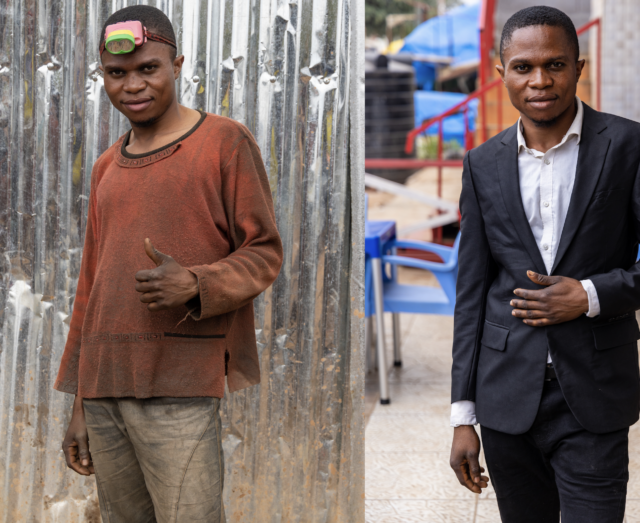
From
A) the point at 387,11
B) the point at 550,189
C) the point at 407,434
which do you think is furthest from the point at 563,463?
the point at 387,11

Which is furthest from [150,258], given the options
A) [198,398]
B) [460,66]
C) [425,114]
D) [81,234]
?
[460,66]

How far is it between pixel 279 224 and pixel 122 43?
3.23ft

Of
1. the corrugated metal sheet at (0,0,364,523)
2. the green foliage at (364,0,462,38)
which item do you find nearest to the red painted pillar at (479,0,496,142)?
the corrugated metal sheet at (0,0,364,523)

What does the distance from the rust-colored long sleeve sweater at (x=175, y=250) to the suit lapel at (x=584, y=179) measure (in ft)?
2.21

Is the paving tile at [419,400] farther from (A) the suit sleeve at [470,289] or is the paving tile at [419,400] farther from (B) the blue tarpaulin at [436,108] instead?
(B) the blue tarpaulin at [436,108]

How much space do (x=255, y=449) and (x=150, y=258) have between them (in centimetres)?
123

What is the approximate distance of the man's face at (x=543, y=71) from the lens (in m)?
1.67

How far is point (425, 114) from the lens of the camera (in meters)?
13.2

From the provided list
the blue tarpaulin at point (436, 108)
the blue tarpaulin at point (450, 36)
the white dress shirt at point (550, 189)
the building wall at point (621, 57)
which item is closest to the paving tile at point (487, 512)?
the white dress shirt at point (550, 189)

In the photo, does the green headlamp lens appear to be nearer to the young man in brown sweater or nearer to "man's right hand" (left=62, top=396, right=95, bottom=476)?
the young man in brown sweater

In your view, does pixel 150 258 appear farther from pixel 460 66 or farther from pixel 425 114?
pixel 460 66

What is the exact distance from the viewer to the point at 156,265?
1.61m

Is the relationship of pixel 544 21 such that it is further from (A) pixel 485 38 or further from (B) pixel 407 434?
(A) pixel 485 38

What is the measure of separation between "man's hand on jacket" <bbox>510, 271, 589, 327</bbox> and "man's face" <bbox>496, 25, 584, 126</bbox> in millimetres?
380
